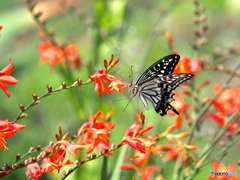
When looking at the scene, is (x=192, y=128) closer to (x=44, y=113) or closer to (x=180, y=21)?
(x=44, y=113)

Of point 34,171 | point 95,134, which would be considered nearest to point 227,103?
point 95,134

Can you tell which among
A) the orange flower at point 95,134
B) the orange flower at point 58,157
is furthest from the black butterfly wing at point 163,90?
the orange flower at point 58,157

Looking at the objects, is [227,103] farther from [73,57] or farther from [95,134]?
[73,57]

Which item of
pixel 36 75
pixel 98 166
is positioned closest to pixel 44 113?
A: pixel 36 75

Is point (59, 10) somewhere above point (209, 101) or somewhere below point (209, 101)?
above

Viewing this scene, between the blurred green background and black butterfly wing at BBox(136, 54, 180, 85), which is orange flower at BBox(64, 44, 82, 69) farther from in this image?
black butterfly wing at BBox(136, 54, 180, 85)

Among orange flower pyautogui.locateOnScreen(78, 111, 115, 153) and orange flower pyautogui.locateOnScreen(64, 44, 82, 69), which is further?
orange flower pyautogui.locateOnScreen(64, 44, 82, 69)

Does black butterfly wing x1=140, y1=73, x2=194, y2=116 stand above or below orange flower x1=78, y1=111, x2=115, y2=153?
above

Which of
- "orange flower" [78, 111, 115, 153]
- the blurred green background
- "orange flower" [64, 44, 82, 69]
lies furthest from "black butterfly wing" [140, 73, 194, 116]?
"orange flower" [64, 44, 82, 69]
